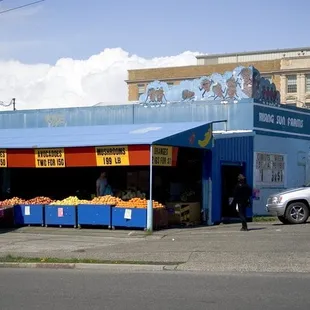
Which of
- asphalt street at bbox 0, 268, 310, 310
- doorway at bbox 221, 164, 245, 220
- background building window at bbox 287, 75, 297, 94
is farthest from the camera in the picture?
background building window at bbox 287, 75, 297, 94

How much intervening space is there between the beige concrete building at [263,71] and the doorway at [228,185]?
4356cm

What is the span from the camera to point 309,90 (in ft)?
251

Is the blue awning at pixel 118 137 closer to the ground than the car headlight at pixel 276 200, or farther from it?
farther from it

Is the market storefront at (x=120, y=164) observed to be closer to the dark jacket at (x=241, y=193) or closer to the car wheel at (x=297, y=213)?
the dark jacket at (x=241, y=193)

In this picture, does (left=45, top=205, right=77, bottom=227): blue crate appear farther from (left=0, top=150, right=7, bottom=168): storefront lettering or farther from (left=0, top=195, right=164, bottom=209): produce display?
(left=0, top=150, right=7, bottom=168): storefront lettering

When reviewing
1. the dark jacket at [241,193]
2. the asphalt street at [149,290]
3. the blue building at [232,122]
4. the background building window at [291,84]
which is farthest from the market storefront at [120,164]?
the background building window at [291,84]

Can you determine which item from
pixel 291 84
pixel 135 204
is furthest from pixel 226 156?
pixel 291 84

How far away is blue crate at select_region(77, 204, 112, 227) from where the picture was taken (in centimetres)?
2007

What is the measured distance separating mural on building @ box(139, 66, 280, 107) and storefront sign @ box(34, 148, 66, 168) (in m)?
6.46

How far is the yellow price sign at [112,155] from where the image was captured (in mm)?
19422

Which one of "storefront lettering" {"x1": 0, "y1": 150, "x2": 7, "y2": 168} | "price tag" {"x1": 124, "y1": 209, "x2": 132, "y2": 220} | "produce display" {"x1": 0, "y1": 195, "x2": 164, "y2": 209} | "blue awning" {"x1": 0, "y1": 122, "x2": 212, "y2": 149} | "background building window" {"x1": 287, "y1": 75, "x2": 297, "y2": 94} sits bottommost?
"price tag" {"x1": 124, "y1": 209, "x2": 132, "y2": 220}

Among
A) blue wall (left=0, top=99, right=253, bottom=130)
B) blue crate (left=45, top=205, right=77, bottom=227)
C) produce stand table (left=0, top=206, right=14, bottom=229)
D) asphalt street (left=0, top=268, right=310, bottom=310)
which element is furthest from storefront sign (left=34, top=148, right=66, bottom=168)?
asphalt street (left=0, top=268, right=310, bottom=310)

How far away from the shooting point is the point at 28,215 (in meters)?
21.5

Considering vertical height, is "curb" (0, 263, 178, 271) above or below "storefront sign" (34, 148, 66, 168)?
below
